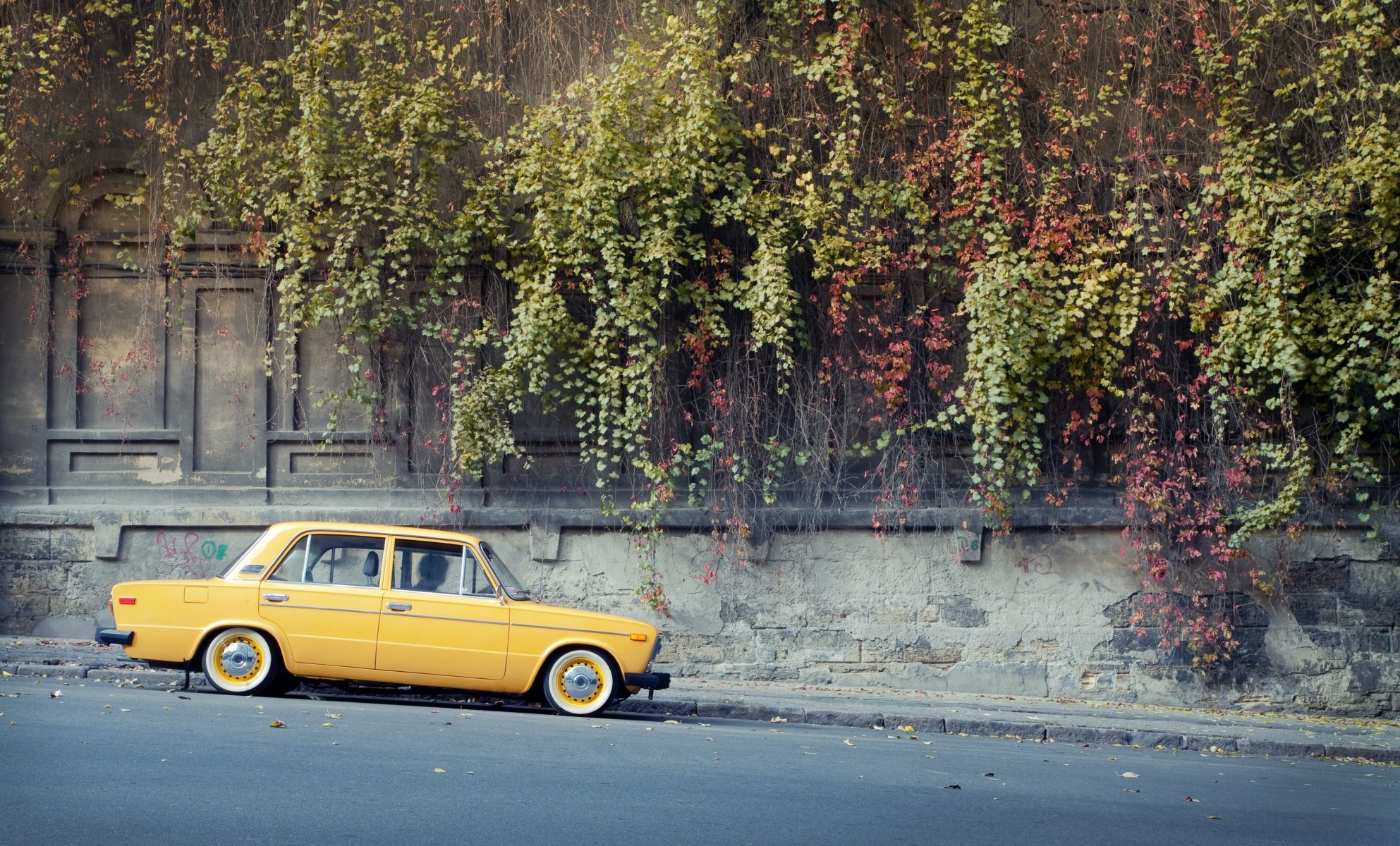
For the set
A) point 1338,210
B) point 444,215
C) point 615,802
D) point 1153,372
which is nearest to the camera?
point 615,802

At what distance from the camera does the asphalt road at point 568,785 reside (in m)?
5.24

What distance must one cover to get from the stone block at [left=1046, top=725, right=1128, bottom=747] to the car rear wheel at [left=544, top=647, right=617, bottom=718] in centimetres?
376

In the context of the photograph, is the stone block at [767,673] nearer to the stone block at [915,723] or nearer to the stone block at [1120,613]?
the stone block at [915,723]

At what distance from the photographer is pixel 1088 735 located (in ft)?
33.3

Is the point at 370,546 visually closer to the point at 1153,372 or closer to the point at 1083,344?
the point at 1083,344

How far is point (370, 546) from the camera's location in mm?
9391

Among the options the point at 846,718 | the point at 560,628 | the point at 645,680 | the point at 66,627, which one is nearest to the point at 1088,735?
the point at 846,718

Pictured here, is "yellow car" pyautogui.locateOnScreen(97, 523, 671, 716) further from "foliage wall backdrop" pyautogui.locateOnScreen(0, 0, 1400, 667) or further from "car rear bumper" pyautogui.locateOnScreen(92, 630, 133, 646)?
"foliage wall backdrop" pyautogui.locateOnScreen(0, 0, 1400, 667)

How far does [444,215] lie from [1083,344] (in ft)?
22.3

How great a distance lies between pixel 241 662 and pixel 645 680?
305 cm

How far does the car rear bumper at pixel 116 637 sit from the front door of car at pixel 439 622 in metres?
1.82

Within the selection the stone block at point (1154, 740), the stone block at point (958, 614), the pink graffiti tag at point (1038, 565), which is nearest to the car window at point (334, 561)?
the stone block at point (958, 614)

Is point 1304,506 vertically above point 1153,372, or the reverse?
point 1153,372

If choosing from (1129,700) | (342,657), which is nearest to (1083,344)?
(1129,700)
